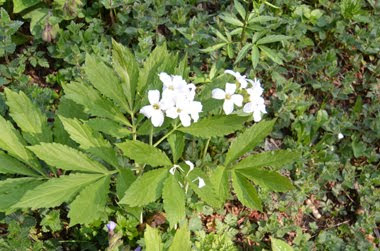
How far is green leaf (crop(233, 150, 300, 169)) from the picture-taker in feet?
7.72

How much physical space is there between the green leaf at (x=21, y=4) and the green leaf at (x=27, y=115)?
1.00 metres

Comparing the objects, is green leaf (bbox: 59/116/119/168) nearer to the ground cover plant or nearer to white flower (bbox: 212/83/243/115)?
the ground cover plant

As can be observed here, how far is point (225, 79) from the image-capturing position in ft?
8.03

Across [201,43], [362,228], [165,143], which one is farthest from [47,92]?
[362,228]

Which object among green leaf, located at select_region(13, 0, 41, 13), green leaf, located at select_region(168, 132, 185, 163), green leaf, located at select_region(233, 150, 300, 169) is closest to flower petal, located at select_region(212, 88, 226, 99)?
green leaf, located at select_region(168, 132, 185, 163)

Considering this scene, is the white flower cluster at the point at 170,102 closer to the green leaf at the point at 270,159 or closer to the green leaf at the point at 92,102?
the green leaf at the point at 92,102

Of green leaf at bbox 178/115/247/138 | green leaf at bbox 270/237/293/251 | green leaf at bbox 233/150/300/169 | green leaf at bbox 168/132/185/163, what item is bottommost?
green leaf at bbox 270/237/293/251

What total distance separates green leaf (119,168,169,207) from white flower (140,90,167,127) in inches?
10.1

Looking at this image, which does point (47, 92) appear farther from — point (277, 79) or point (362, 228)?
point (362, 228)

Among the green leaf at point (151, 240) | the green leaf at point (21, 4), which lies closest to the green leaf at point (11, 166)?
the green leaf at point (151, 240)

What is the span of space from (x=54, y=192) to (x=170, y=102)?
2.19 ft

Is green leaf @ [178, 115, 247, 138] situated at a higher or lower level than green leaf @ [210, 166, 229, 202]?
higher

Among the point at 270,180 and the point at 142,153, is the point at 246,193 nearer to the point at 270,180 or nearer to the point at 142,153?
the point at 270,180

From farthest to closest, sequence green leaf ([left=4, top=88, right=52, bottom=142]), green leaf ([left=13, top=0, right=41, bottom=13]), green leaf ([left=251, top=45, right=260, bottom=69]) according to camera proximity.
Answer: green leaf ([left=13, top=0, right=41, bottom=13])
green leaf ([left=251, top=45, right=260, bottom=69])
green leaf ([left=4, top=88, right=52, bottom=142])
